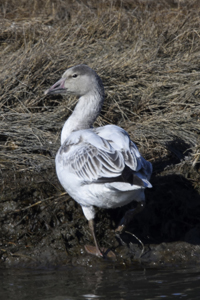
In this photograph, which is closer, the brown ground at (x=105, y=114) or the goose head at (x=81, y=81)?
the brown ground at (x=105, y=114)

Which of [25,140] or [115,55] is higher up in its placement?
[115,55]

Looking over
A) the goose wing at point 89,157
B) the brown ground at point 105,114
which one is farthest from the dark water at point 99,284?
the goose wing at point 89,157

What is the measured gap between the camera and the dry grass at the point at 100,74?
5.44m

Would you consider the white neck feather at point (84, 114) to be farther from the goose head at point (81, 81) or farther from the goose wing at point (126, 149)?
the goose wing at point (126, 149)

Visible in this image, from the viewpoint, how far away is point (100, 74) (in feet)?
20.6

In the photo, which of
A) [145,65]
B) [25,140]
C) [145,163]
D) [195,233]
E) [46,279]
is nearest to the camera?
[46,279]

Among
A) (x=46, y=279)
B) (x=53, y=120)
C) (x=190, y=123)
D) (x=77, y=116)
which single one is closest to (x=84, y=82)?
(x=77, y=116)

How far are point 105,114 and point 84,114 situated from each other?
1136mm

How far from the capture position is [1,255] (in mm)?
4496

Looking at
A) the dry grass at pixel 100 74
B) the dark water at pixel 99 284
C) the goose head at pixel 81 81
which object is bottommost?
the dark water at pixel 99 284

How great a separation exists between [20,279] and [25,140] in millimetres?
1909

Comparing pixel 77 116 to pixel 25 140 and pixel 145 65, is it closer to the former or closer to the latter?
pixel 25 140

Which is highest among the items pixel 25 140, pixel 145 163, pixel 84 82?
pixel 84 82

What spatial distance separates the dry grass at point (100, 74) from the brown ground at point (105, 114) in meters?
0.02
